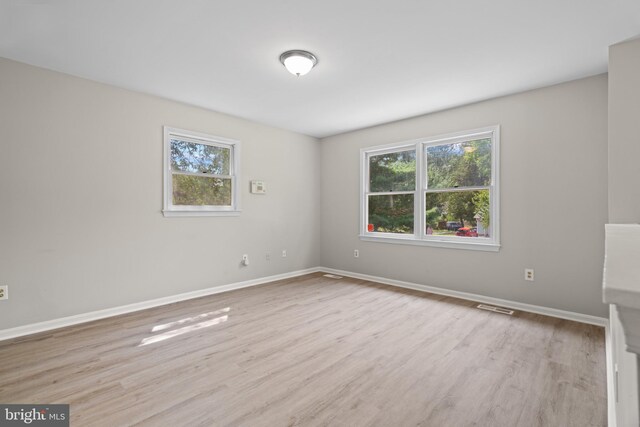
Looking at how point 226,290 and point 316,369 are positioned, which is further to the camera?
point 226,290

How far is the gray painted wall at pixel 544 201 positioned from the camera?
3172 millimetres

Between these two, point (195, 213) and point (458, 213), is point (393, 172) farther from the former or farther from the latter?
point (195, 213)

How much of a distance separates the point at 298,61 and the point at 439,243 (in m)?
2.95

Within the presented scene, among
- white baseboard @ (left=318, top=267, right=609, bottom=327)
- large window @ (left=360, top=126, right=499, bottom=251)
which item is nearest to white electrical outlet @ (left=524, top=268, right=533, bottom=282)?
white baseboard @ (left=318, top=267, right=609, bottom=327)

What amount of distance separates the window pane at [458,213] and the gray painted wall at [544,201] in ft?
0.82

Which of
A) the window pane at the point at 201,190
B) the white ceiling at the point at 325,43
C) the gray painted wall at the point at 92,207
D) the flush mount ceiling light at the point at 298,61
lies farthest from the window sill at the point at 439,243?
the flush mount ceiling light at the point at 298,61

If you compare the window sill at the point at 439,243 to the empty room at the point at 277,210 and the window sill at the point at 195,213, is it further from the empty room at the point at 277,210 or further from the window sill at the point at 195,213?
the window sill at the point at 195,213

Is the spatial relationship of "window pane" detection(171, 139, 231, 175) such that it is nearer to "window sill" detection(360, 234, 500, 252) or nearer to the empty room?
the empty room

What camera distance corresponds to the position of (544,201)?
3.45 meters

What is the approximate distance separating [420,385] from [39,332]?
3418 millimetres

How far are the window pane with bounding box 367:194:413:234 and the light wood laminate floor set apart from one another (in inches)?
63.4

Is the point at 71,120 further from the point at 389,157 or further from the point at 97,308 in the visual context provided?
the point at 389,157

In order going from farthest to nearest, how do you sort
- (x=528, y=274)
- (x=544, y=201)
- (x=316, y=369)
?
(x=528, y=274) < (x=544, y=201) < (x=316, y=369)

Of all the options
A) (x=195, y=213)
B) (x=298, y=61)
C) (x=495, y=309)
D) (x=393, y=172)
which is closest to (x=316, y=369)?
(x=495, y=309)
